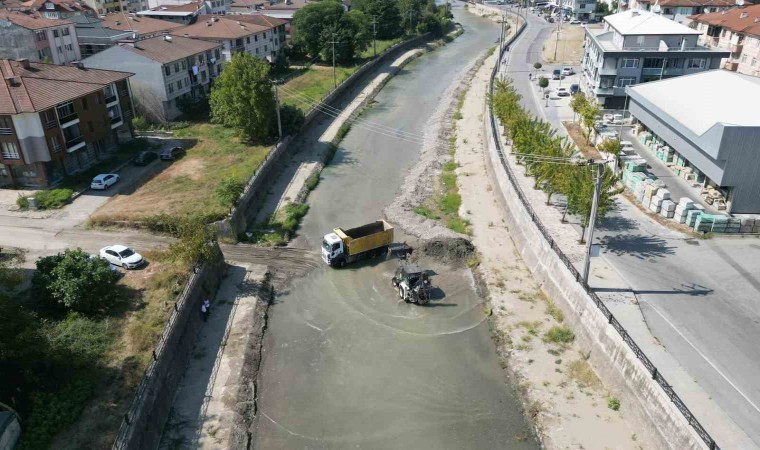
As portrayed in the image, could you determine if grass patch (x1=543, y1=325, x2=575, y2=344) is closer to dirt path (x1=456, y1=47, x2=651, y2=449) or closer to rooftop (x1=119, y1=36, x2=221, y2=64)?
dirt path (x1=456, y1=47, x2=651, y2=449)

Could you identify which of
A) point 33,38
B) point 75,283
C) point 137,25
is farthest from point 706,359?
point 137,25

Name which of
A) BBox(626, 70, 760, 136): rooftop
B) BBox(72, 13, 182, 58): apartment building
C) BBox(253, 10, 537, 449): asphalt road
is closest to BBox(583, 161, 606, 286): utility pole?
BBox(253, 10, 537, 449): asphalt road

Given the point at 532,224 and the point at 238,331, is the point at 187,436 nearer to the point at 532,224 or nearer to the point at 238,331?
the point at 238,331

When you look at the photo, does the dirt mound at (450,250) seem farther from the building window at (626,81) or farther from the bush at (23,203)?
the building window at (626,81)

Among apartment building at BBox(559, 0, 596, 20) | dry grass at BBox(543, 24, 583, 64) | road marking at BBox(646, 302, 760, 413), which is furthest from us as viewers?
apartment building at BBox(559, 0, 596, 20)

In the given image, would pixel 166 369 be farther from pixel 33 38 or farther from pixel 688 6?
pixel 688 6

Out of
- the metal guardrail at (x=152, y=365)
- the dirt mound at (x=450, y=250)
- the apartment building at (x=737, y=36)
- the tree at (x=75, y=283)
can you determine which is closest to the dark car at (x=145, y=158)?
the tree at (x=75, y=283)
